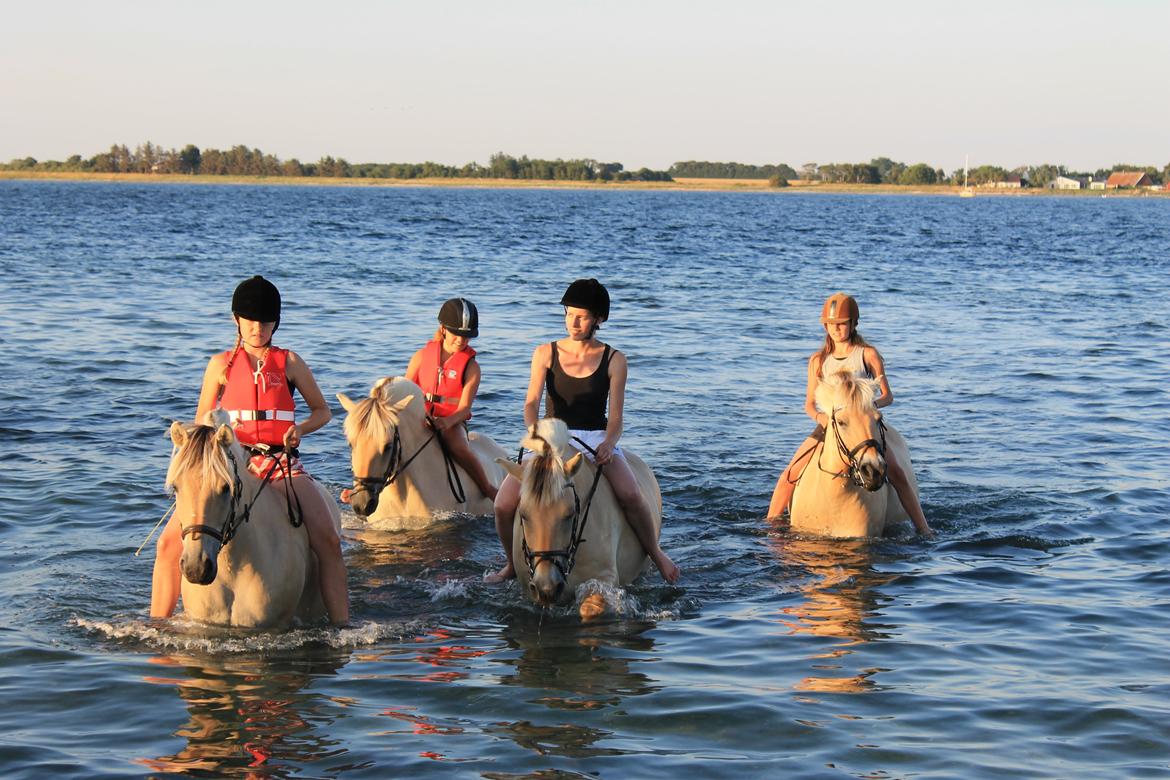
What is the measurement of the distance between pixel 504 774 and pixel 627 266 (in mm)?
38941

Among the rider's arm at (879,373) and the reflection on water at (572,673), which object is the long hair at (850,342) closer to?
the rider's arm at (879,373)

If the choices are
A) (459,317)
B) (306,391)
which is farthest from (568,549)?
(459,317)

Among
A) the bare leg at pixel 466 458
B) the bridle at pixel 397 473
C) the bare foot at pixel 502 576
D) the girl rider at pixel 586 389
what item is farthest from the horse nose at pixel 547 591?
the bare leg at pixel 466 458

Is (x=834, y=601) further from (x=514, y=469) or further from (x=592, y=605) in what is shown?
(x=514, y=469)

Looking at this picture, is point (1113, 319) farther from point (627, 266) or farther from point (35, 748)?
point (35, 748)

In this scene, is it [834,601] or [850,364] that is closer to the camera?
[834,601]

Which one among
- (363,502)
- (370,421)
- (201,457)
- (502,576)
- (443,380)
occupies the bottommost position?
(502,576)

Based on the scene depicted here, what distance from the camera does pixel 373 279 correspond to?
1468 inches

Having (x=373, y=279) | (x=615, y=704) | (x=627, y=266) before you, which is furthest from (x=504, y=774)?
(x=627, y=266)

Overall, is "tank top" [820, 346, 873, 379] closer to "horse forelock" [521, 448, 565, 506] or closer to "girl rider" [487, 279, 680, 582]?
"girl rider" [487, 279, 680, 582]

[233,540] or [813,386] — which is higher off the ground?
[813,386]

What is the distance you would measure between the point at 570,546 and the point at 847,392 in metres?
3.10

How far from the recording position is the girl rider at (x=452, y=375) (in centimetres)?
1154

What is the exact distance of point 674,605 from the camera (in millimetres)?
9750
